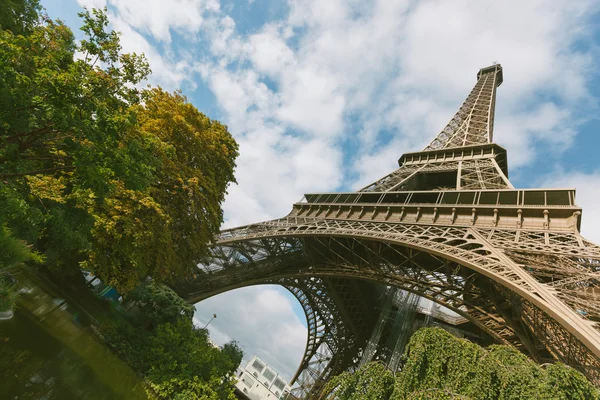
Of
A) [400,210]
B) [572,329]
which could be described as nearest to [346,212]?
[400,210]

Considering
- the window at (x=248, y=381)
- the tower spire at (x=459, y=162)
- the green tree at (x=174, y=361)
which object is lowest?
the green tree at (x=174, y=361)

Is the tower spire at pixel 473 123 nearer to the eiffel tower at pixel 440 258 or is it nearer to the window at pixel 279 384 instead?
the eiffel tower at pixel 440 258

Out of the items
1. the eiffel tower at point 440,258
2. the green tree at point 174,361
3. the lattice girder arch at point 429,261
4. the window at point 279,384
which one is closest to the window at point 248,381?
the window at point 279,384

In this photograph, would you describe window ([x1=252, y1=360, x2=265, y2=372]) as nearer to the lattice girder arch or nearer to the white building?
the white building

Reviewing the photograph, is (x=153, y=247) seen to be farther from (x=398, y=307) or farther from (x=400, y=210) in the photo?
(x=398, y=307)

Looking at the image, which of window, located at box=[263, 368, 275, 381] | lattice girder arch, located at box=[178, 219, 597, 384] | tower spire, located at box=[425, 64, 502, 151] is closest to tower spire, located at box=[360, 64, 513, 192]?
tower spire, located at box=[425, 64, 502, 151]
